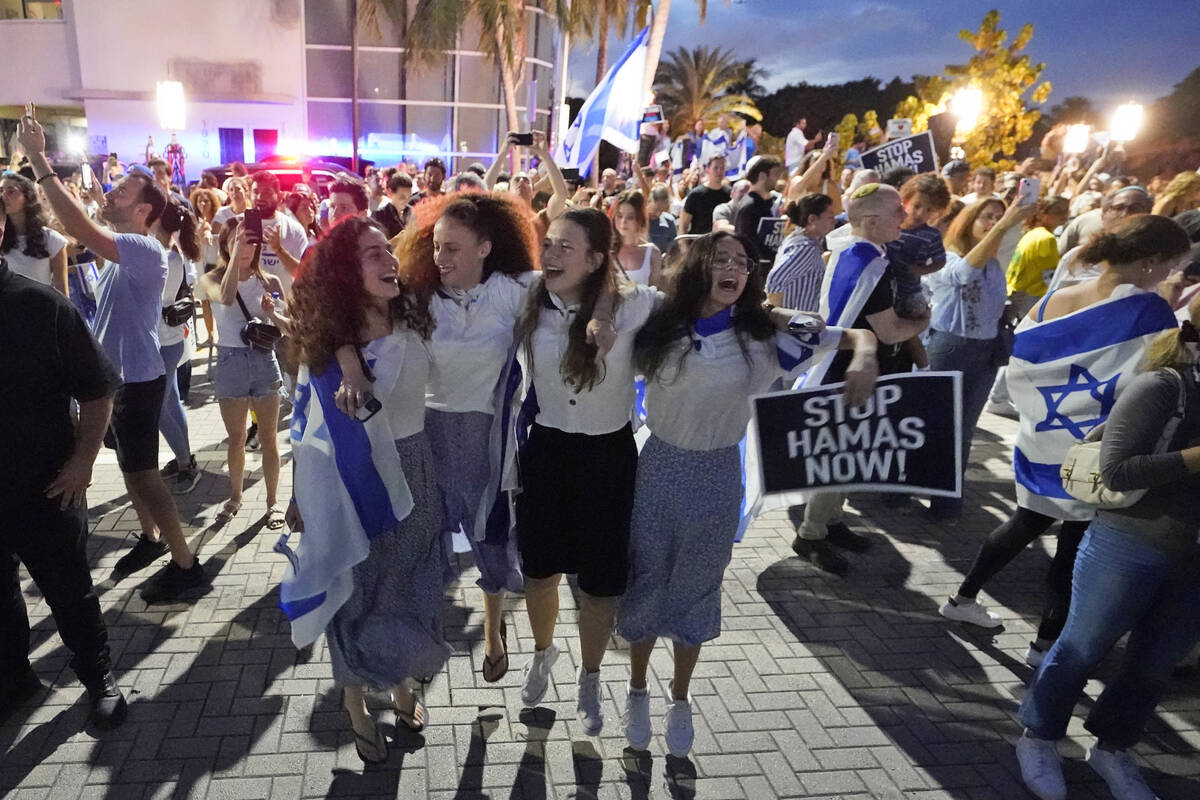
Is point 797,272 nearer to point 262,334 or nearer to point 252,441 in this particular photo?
point 262,334

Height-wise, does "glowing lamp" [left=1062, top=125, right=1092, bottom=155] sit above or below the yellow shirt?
above

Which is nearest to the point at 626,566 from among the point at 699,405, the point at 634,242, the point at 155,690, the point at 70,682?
the point at 699,405

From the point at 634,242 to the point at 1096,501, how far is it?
3781mm

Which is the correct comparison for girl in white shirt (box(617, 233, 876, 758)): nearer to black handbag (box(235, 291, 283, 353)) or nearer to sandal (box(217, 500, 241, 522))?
black handbag (box(235, 291, 283, 353))

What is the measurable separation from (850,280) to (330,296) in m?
2.81

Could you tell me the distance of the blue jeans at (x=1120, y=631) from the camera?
253cm

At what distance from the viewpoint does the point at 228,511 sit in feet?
15.4

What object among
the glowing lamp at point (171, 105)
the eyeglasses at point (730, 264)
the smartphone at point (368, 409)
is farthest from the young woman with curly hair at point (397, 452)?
the glowing lamp at point (171, 105)

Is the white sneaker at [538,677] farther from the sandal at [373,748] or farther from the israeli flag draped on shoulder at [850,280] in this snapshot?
the israeli flag draped on shoulder at [850,280]

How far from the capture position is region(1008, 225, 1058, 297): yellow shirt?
6105 mm

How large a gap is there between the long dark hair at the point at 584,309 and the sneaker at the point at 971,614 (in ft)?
8.37

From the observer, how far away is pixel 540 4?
2548 cm

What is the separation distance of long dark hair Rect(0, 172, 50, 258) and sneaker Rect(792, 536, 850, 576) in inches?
198

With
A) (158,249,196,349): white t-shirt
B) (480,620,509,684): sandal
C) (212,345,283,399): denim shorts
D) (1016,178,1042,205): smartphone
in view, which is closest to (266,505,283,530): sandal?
(212,345,283,399): denim shorts
